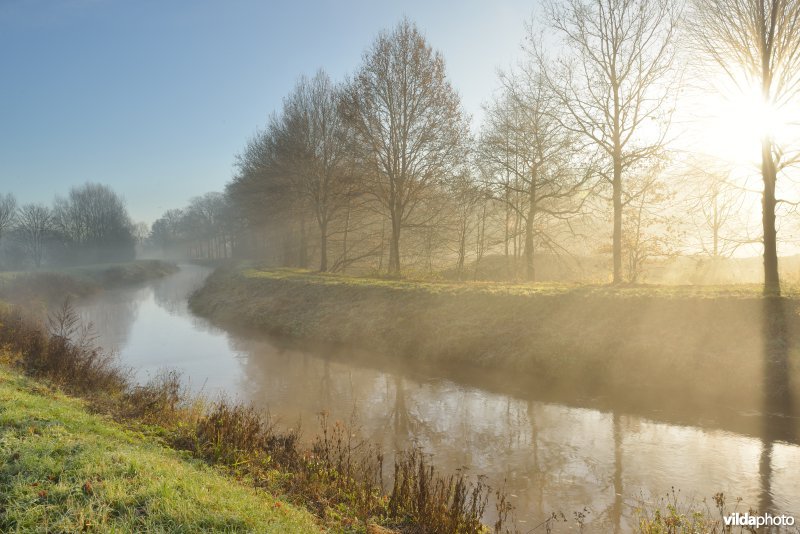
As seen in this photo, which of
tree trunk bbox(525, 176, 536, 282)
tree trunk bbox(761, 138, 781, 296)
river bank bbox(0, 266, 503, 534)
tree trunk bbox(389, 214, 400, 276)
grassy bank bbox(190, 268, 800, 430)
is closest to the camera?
river bank bbox(0, 266, 503, 534)

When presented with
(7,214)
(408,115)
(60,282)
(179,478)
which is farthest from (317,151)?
(7,214)

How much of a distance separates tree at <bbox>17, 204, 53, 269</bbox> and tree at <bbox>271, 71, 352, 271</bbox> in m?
54.2

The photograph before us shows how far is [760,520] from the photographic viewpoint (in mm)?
→ 6602

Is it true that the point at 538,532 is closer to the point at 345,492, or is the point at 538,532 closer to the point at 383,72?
the point at 345,492

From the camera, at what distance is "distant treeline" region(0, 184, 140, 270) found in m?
65.6

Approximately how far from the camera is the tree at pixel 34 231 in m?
68.6

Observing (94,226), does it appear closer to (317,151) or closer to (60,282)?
(60,282)

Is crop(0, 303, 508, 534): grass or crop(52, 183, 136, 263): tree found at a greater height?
crop(52, 183, 136, 263): tree

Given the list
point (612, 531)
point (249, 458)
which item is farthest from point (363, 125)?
point (612, 531)

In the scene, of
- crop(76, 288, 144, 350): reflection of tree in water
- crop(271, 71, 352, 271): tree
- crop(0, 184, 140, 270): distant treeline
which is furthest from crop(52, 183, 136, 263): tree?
crop(271, 71, 352, 271): tree

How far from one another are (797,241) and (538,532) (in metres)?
15.9

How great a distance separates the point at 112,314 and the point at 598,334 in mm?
30049

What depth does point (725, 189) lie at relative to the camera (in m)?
15.8

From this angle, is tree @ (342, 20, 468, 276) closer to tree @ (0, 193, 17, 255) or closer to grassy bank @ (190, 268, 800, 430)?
grassy bank @ (190, 268, 800, 430)
